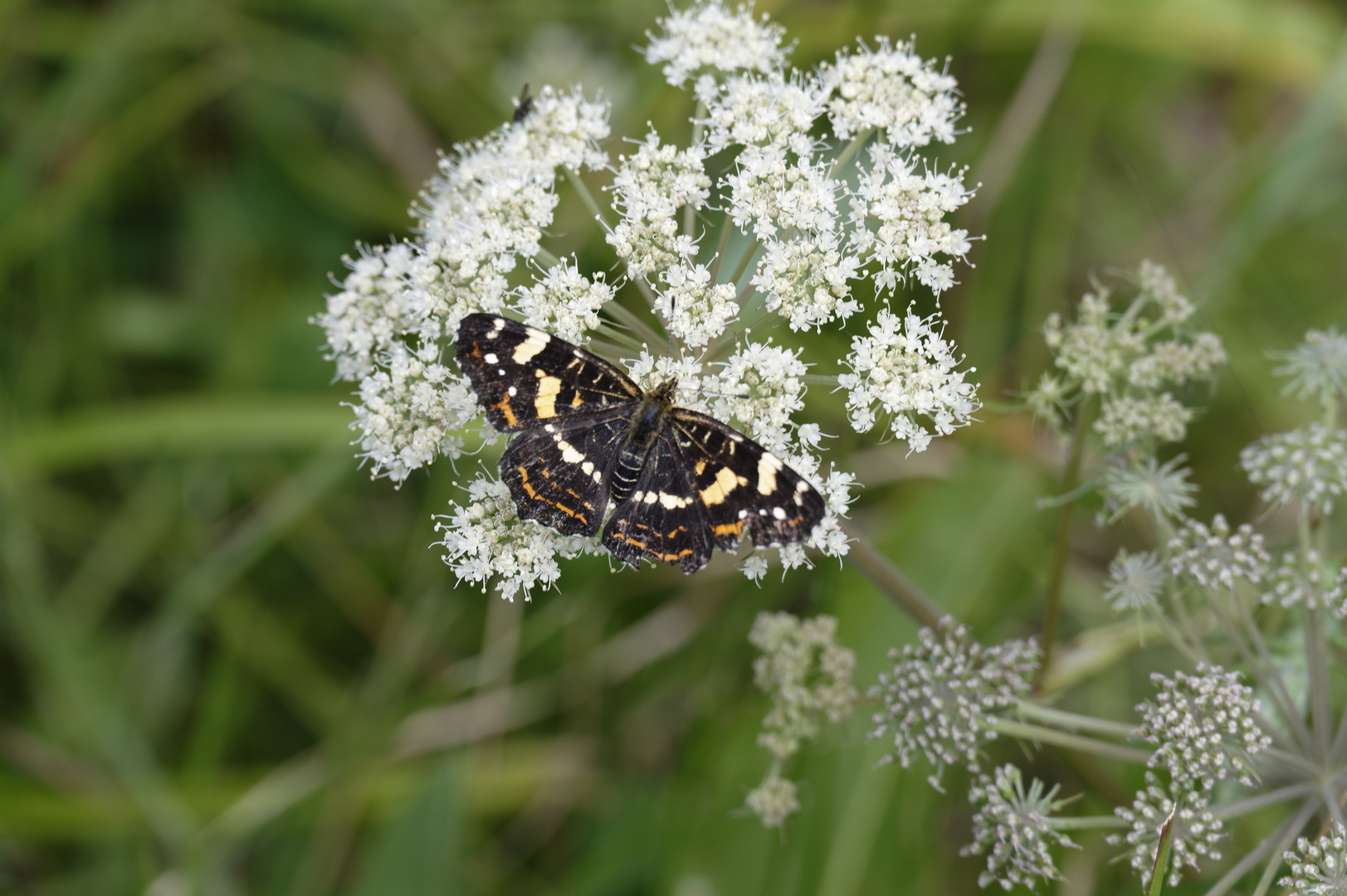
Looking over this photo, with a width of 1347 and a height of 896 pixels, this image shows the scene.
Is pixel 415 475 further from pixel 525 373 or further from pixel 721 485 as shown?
pixel 721 485

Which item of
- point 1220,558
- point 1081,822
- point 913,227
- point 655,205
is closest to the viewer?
point 1081,822

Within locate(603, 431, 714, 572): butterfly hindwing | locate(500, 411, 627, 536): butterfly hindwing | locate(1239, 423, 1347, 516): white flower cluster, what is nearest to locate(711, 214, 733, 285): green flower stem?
locate(500, 411, 627, 536): butterfly hindwing

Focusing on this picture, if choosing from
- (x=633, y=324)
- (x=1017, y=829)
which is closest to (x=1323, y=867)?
(x=1017, y=829)

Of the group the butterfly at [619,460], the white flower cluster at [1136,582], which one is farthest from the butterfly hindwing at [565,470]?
the white flower cluster at [1136,582]

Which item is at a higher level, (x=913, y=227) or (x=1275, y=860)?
(x=913, y=227)

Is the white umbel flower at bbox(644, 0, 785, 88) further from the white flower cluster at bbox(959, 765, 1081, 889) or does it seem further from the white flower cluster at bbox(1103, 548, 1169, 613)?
the white flower cluster at bbox(959, 765, 1081, 889)

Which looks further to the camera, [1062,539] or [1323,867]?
[1062,539]

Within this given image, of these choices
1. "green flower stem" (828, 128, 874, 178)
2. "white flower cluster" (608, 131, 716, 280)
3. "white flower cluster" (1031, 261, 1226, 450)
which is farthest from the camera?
"green flower stem" (828, 128, 874, 178)
